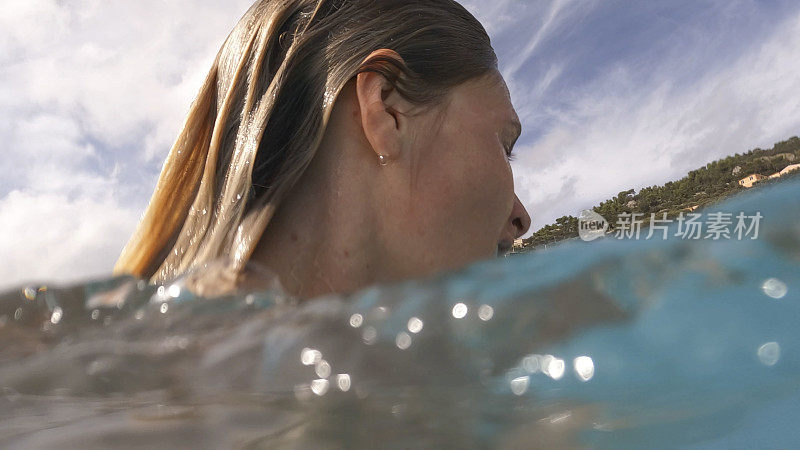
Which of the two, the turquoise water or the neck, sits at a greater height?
the neck

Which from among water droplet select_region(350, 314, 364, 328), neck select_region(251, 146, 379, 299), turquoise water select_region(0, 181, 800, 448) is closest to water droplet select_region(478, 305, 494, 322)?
turquoise water select_region(0, 181, 800, 448)

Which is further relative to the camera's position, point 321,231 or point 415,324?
point 321,231

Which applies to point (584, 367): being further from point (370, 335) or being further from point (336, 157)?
point (336, 157)

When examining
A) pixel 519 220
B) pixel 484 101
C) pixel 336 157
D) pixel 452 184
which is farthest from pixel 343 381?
pixel 519 220

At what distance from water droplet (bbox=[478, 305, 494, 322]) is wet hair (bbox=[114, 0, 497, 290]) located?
1.13 metres

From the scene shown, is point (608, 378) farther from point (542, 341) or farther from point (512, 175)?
point (512, 175)

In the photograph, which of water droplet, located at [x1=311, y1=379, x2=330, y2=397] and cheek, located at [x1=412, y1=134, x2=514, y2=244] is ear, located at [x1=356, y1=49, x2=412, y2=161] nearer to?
cheek, located at [x1=412, y1=134, x2=514, y2=244]

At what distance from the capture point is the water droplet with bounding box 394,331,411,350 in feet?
4.15

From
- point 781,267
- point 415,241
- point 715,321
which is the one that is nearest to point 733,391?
point 715,321

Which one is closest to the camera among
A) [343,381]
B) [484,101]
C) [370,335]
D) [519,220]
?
[343,381]

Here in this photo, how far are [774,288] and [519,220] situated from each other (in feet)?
6.06

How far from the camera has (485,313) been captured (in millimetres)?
Answer: 1262

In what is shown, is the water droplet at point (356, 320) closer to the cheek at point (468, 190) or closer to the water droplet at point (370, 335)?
the water droplet at point (370, 335)

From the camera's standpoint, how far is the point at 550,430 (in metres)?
0.95
